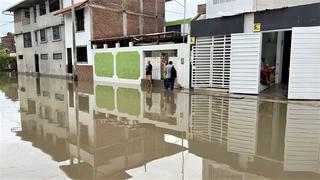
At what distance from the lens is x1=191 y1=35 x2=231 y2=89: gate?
44.3ft

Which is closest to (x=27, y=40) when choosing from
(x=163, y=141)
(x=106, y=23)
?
(x=106, y=23)

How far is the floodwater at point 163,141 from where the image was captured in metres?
4.64

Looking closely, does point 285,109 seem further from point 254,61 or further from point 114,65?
point 114,65

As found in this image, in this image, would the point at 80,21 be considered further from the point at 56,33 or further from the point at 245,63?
the point at 245,63

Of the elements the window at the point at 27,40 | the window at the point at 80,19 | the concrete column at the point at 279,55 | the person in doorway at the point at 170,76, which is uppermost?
the window at the point at 80,19

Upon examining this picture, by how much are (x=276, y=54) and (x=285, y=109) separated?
7.43m

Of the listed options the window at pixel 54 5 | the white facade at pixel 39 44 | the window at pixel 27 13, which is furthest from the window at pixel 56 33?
the window at pixel 27 13

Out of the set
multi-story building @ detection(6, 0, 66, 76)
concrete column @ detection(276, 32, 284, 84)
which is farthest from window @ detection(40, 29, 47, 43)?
concrete column @ detection(276, 32, 284, 84)

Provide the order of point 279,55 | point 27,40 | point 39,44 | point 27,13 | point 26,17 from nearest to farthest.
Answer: point 279,55
point 39,44
point 27,13
point 26,17
point 27,40

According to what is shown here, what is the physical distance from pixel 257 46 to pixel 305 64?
2.13 meters

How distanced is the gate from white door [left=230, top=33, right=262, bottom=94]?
45 cm

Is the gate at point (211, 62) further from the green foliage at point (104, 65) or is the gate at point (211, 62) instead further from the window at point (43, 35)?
the window at point (43, 35)

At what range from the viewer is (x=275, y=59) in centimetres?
1594

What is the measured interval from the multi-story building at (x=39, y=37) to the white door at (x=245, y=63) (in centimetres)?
1812
